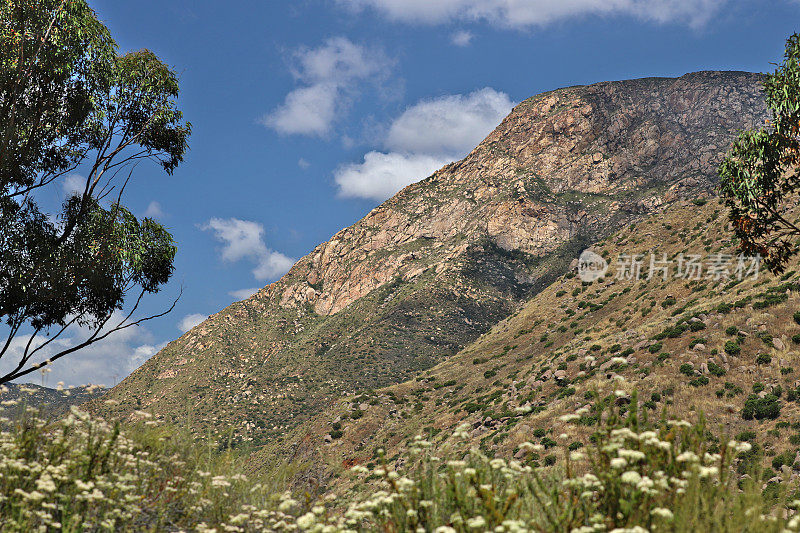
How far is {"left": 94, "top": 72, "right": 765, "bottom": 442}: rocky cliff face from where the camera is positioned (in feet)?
323

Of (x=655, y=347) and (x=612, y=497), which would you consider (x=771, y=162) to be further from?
(x=655, y=347)

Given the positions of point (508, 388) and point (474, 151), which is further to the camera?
point (474, 151)

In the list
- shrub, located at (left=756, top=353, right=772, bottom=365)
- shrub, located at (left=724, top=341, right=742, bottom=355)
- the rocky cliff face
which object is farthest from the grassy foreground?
the rocky cliff face

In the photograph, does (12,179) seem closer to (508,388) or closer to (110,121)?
(110,121)

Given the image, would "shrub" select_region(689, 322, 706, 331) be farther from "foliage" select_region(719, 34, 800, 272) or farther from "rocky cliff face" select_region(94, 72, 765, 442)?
"rocky cliff face" select_region(94, 72, 765, 442)

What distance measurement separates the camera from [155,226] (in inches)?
650

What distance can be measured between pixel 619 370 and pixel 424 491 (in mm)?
36544

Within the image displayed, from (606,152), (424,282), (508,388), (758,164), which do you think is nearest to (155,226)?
(758,164)

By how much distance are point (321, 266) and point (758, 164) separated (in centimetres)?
15413

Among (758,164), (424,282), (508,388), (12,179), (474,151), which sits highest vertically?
(474,151)

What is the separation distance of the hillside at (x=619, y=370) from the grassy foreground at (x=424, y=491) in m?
1.59

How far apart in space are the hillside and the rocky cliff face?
1078 inches

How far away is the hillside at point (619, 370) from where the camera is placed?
97.1 feet

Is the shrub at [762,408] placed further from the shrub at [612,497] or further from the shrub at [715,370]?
the shrub at [612,497]
